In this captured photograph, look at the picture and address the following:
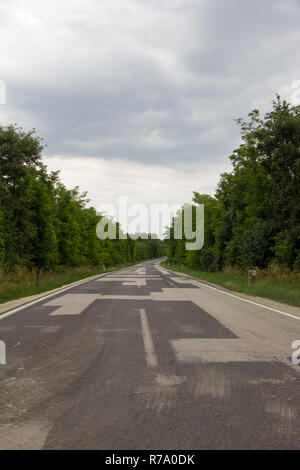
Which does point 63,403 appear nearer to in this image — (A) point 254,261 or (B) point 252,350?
(B) point 252,350

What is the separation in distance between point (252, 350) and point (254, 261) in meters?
21.7

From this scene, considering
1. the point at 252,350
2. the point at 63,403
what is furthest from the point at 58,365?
the point at 252,350

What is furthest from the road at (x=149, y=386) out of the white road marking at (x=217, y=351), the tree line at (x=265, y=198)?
the tree line at (x=265, y=198)

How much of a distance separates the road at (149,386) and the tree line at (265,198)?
1482 cm

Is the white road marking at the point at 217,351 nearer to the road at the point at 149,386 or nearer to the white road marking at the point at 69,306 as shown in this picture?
the road at the point at 149,386

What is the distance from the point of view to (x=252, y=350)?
5.78m

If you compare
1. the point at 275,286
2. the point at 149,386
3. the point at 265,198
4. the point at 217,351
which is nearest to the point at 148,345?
the point at 217,351

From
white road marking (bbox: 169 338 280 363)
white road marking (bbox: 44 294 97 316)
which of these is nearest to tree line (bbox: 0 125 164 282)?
white road marking (bbox: 44 294 97 316)

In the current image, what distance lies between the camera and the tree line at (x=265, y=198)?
20.8 m

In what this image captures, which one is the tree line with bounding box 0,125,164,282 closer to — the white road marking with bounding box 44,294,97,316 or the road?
the white road marking with bounding box 44,294,97,316

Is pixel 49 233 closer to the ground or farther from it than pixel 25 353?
farther from it

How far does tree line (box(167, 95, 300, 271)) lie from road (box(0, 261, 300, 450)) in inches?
583

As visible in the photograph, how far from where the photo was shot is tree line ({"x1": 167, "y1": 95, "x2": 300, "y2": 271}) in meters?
20.8

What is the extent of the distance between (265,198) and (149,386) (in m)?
21.2
